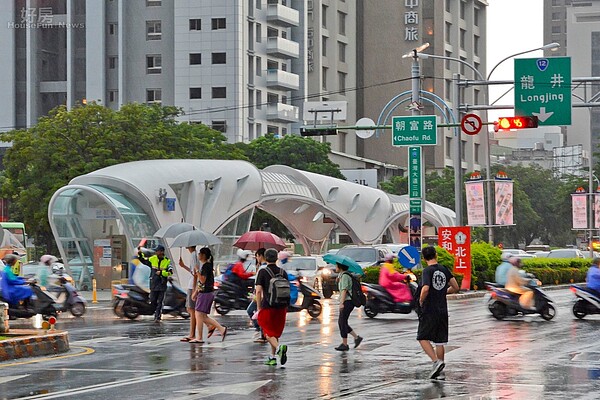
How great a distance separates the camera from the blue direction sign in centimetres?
3438

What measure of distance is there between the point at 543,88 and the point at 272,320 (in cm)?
1851

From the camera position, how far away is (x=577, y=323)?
84.9 ft

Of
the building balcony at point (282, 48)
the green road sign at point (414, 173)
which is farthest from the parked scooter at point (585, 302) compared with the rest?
the building balcony at point (282, 48)

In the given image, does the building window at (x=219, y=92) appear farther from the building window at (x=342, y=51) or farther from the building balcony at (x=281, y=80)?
the building window at (x=342, y=51)

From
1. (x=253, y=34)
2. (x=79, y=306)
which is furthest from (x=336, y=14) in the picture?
(x=79, y=306)

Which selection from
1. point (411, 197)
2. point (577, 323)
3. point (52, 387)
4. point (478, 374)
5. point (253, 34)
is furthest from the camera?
point (253, 34)

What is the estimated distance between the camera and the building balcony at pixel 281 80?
92.8 meters

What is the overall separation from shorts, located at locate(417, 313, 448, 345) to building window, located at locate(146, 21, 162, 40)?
79.8 metres

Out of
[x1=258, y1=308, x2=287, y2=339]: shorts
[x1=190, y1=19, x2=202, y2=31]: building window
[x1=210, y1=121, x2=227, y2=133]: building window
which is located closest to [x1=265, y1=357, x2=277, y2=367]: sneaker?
[x1=258, y1=308, x2=287, y2=339]: shorts

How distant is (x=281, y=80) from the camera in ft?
307

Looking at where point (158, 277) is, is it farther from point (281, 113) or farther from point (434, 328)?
point (281, 113)

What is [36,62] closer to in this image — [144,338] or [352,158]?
[352,158]

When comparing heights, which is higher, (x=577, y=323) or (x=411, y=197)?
(x=411, y=197)

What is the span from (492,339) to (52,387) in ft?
32.2
